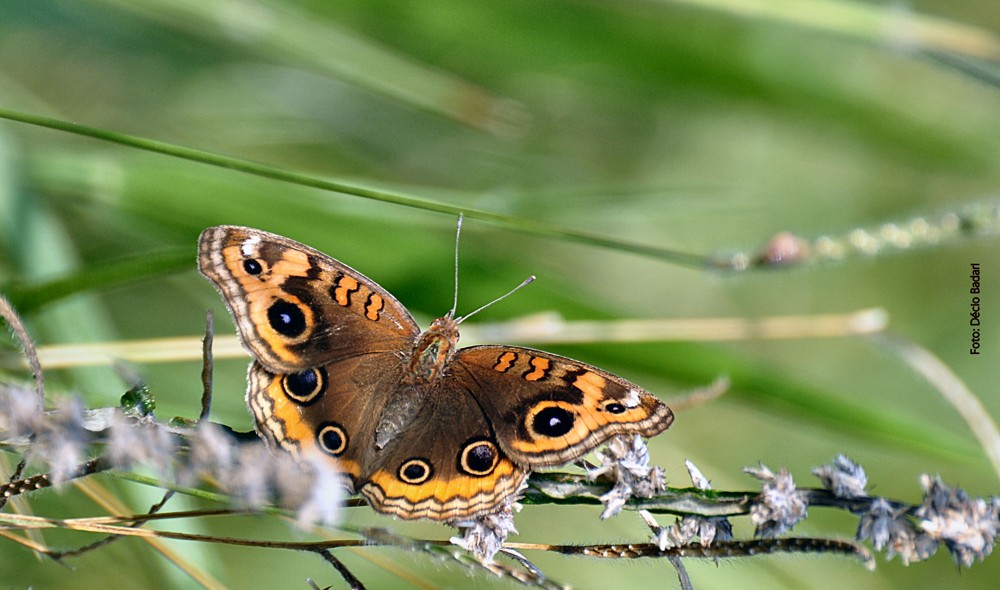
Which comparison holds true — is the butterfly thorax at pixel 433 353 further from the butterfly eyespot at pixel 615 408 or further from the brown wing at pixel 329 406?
the butterfly eyespot at pixel 615 408

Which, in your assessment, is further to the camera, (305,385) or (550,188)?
(550,188)

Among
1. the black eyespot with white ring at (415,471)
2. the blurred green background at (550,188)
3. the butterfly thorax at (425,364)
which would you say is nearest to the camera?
the black eyespot with white ring at (415,471)

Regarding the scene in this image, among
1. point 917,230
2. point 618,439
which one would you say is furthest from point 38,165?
point 917,230

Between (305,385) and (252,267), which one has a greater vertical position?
(252,267)

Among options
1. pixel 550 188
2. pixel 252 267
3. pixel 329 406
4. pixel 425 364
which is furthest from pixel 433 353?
pixel 550 188

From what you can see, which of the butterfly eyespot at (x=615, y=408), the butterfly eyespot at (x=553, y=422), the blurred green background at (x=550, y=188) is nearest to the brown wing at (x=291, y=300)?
the blurred green background at (x=550, y=188)

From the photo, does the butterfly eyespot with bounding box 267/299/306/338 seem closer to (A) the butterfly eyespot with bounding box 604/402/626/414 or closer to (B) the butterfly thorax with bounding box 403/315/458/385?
(B) the butterfly thorax with bounding box 403/315/458/385

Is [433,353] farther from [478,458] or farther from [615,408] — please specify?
[615,408]

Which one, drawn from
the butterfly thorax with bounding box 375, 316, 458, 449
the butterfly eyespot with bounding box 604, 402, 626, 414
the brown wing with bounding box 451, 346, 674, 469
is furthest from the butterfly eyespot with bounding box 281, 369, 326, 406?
the butterfly eyespot with bounding box 604, 402, 626, 414
